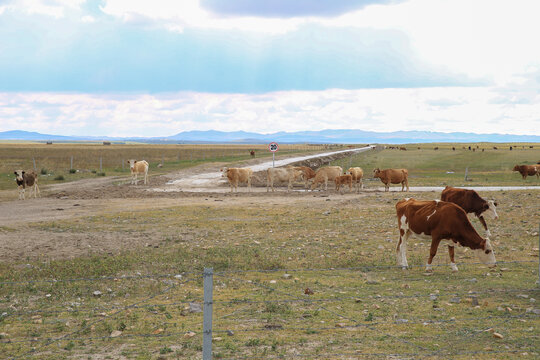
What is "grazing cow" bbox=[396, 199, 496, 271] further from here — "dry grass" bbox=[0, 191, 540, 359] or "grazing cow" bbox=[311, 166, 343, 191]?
"grazing cow" bbox=[311, 166, 343, 191]

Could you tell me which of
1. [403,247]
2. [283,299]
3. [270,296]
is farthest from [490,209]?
[270,296]

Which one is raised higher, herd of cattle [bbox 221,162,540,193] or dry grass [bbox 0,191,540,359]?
herd of cattle [bbox 221,162,540,193]

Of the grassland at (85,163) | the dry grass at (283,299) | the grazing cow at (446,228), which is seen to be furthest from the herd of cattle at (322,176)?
the grazing cow at (446,228)

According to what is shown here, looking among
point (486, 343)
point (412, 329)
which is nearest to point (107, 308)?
point (412, 329)

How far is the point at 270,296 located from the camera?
1115cm

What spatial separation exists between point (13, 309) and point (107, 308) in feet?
6.36

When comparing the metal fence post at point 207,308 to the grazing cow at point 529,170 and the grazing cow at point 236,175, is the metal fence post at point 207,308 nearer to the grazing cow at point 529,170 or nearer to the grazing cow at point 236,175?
the grazing cow at point 236,175

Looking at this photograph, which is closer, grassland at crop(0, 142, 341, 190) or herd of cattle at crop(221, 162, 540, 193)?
herd of cattle at crop(221, 162, 540, 193)

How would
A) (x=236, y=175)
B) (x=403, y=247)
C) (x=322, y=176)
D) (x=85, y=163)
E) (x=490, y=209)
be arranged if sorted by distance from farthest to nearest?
1. (x=85, y=163)
2. (x=322, y=176)
3. (x=236, y=175)
4. (x=490, y=209)
5. (x=403, y=247)

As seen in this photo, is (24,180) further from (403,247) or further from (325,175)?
(403,247)

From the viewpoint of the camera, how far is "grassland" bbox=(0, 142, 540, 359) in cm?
828

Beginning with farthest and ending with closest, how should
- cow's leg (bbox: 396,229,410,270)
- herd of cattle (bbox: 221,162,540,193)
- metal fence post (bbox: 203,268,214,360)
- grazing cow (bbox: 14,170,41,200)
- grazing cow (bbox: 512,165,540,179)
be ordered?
grazing cow (bbox: 512,165,540,179) < herd of cattle (bbox: 221,162,540,193) < grazing cow (bbox: 14,170,41,200) < cow's leg (bbox: 396,229,410,270) < metal fence post (bbox: 203,268,214,360)

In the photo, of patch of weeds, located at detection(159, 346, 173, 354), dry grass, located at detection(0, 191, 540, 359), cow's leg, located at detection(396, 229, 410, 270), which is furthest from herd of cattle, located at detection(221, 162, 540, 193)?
patch of weeds, located at detection(159, 346, 173, 354)

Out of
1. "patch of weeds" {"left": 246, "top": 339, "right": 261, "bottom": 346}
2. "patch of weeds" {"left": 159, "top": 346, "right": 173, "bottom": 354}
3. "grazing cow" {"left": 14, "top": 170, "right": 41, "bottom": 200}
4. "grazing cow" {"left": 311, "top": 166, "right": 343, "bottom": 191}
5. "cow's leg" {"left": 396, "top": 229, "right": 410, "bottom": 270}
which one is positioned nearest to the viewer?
"patch of weeds" {"left": 159, "top": 346, "right": 173, "bottom": 354}
